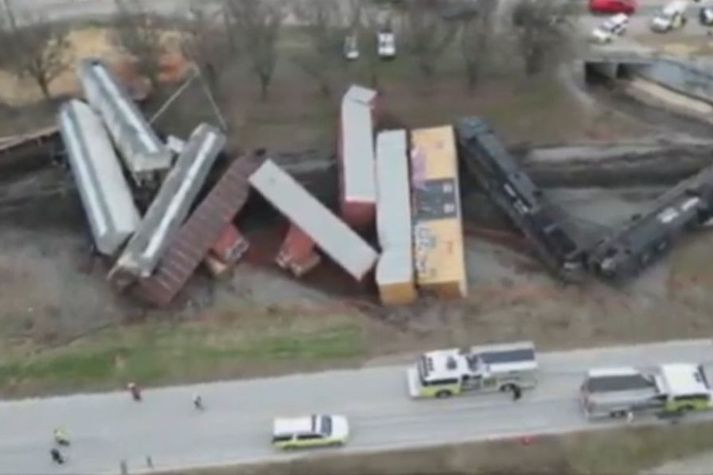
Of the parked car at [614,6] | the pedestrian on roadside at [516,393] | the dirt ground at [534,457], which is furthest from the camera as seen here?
the parked car at [614,6]

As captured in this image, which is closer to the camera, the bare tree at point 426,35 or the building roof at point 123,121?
the building roof at point 123,121

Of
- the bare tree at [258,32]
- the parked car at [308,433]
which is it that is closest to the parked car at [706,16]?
the bare tree at [258,32]

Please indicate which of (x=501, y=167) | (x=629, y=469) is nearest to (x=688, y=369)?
(x=629, y=469)

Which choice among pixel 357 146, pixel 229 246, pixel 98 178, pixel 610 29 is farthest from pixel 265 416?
pixel 610 29

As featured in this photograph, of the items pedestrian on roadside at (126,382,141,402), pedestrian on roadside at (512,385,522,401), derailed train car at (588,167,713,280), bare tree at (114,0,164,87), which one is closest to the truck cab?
pedestrian on roadside at (512,385,522,401)

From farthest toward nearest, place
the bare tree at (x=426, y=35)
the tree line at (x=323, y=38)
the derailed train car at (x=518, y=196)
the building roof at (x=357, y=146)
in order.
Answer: the tree line at (x=323, y=38)
the bare tree at (x=426, y=35)
the building roof at (x=357, y=146)
the derailed train car at (x=518, y=196)

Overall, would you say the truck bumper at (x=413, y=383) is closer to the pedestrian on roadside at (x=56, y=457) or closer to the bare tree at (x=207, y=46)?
the pedestrian on roadside at (x=56, y=457)

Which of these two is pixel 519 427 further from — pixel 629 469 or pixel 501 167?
pixel 501 167
